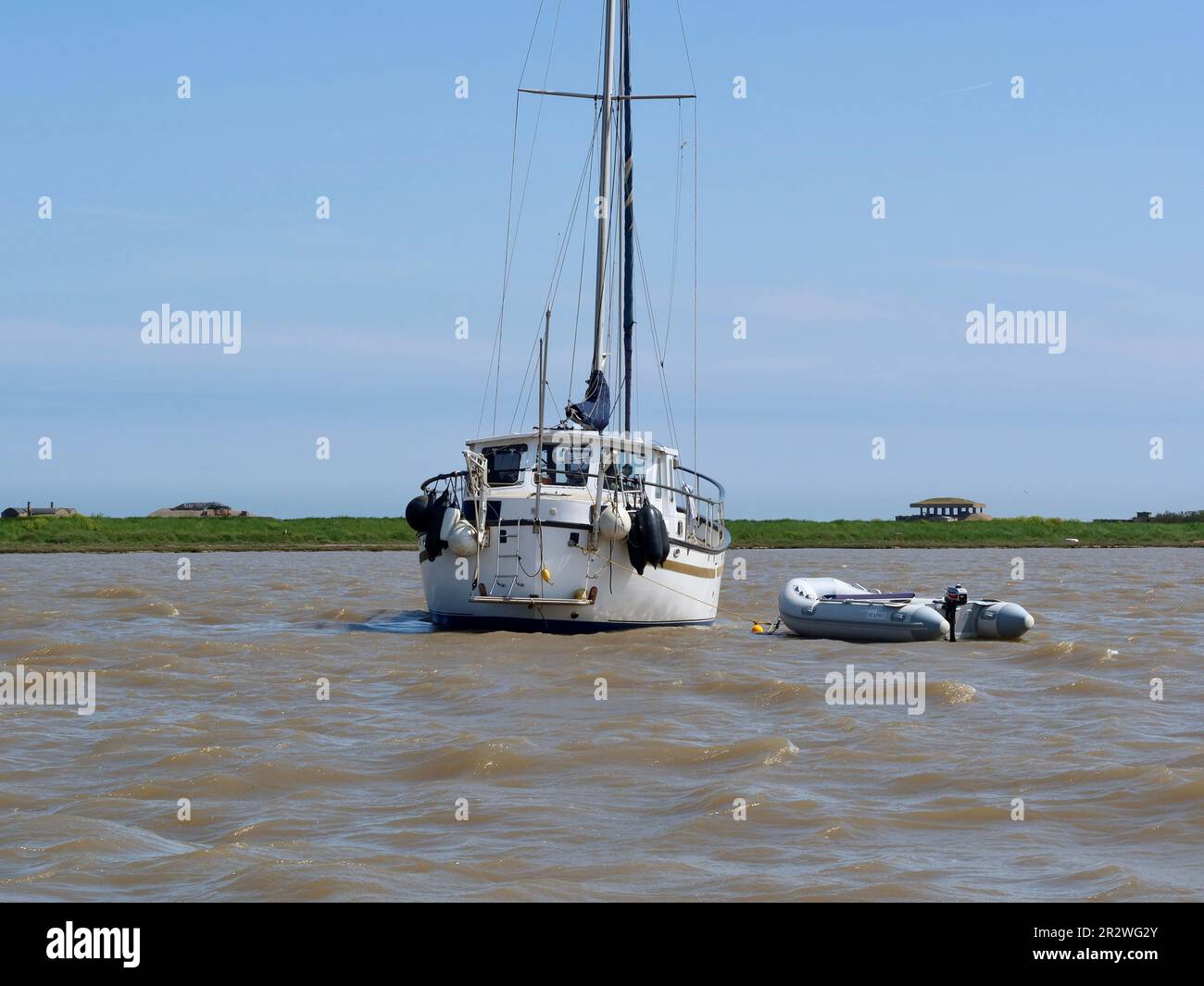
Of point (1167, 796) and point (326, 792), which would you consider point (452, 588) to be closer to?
point (326, 792)

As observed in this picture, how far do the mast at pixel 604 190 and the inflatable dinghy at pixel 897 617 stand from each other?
18.6 feet

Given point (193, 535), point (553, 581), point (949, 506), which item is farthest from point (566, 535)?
point (949, 506)

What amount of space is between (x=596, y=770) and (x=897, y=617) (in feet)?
38.8

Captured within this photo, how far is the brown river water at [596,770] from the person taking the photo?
808 centimetres

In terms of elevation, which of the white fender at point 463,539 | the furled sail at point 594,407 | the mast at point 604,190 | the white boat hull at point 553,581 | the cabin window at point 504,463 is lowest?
the white boat hull at point 553,581

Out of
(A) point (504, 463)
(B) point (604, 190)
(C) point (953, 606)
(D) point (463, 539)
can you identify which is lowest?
(C) point (953, 606)

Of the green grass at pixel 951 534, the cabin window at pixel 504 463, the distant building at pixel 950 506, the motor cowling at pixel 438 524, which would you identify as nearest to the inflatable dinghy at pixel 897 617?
the cabin window at pixel 504 463

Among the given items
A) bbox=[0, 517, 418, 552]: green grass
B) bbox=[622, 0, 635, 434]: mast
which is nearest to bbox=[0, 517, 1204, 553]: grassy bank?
bbox=[0, 517, 418, 552]: green grass

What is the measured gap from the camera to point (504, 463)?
22281 mm

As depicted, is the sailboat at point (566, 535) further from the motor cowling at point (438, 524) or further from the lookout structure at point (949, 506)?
the lookout structure at point (949, 506)

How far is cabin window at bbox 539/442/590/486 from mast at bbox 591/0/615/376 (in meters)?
2.91

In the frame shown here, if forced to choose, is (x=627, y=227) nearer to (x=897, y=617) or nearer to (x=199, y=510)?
(x=897, y=617)

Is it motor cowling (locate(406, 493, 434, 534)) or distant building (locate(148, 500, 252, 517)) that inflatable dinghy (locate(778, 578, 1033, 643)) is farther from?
distant building (locate(148, 500, 252, 517))
